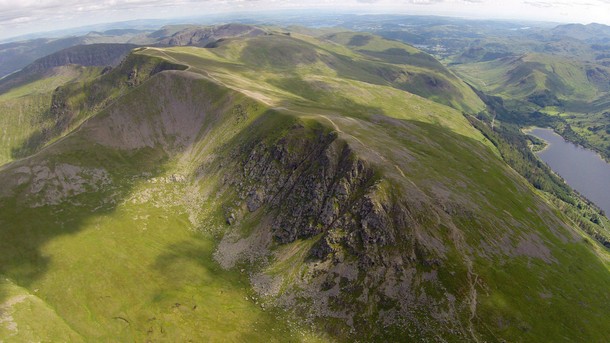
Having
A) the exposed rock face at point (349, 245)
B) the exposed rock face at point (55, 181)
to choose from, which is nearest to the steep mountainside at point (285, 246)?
the exposed rock face at point (349, 245)

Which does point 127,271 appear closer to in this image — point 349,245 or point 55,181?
point 55,181

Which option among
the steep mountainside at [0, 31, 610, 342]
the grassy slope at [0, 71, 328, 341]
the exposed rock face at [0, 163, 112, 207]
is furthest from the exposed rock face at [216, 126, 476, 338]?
the exposed rock face at [0, 163, 112, 207]

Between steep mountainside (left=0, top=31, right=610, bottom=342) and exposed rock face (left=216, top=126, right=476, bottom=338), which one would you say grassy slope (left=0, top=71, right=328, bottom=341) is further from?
exposed rock face (left=216, top=126, right=476, bottom=338)

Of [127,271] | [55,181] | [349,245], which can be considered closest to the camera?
[349,245]

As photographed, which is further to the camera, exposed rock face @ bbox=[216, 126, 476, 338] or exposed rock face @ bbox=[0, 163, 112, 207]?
exposed rock face @ bbox=[0, 163, 112, 207]

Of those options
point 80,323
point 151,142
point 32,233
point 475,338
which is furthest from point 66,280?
point 475,338

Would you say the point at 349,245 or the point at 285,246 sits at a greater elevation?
the point at 349,245

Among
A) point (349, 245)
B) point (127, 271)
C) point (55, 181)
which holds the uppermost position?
point (55, 181)

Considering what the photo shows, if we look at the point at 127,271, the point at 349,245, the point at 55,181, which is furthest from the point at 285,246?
the point at 55,181
